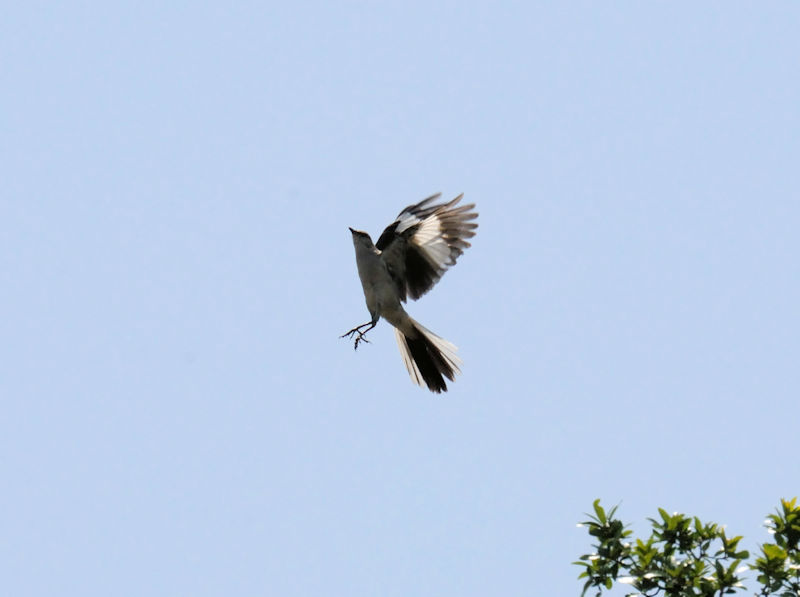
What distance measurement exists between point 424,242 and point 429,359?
4.49ft

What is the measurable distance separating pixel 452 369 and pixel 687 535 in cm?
478

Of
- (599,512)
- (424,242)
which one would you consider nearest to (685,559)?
(599,512)

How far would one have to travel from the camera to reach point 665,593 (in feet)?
20.0

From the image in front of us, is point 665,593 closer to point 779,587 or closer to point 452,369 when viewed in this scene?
point 779,587

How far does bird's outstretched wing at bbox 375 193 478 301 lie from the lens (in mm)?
10242

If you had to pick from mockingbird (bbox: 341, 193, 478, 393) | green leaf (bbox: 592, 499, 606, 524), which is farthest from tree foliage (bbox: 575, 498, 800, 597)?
mockingbird (bbox: 341, 193, 478, 393)

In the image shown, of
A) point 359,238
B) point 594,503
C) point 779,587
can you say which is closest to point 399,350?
point 359,238

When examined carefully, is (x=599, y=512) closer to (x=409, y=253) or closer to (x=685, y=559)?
(x=685, y=559)

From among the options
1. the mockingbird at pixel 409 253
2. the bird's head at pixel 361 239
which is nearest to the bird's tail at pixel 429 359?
the mockingbird at pixel 409 253

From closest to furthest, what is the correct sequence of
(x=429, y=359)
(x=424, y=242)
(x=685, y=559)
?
(x=685, y=559), (x=424, y=242), (x=429, y=359)

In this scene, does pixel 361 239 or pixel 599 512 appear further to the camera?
pixel 361 239

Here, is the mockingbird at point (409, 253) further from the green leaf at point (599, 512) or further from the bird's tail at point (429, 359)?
the green leaf at point (599, 512)

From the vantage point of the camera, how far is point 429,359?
36.0 feet

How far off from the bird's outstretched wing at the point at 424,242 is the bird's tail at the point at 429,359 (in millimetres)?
535
